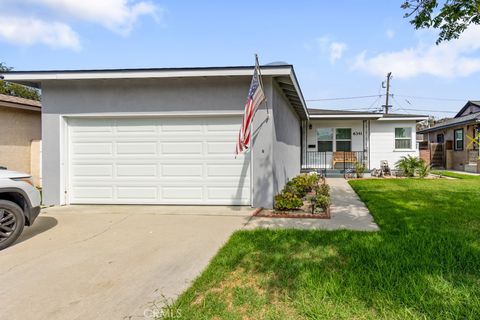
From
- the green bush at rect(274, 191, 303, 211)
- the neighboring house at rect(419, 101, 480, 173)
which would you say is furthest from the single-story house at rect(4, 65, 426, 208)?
the neighboring house at rect(419, 101, 480, 173)

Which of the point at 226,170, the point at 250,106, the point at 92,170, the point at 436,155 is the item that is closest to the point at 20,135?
the point at 92,170

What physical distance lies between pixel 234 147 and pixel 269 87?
1.60 m

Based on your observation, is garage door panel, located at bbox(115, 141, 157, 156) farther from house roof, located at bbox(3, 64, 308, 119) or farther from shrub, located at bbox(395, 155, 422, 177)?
shrub, located at bbox(395, 155, 422, 177)

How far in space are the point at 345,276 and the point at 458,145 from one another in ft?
65.9

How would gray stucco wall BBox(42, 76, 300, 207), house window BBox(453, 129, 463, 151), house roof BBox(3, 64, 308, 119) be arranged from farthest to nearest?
1. house window BBox(453, 129, 463, 151)
2. gray stucco wall BBox(42, 76, 300, 207)
3. house roof BBox(3, 64, 308, 119)

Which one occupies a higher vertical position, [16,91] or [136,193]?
[16,91]

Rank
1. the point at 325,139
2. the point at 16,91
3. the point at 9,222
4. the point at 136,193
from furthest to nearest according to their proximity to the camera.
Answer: the point at 16,91 < the point at 325,139 < the point at 136,193 < the point at 9,222

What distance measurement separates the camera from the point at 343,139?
1523 centimetres

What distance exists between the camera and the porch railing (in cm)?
1466

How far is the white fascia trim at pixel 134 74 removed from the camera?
616cm

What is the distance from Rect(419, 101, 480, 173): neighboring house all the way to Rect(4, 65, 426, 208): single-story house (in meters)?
14.7

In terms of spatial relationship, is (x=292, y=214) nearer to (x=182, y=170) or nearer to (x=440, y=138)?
(x=182, y=170)

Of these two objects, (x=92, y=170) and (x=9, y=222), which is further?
(x=92, y=170)

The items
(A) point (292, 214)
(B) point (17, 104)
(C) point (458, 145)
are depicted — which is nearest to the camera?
(A) point (292, 214)
